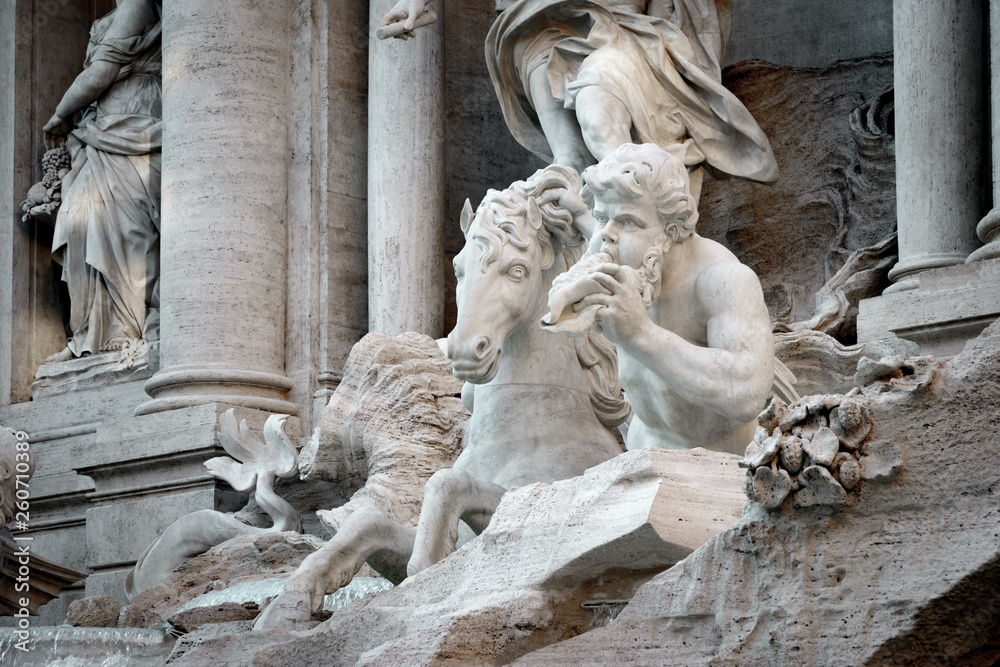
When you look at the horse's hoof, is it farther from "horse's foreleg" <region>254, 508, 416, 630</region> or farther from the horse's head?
the horse's head

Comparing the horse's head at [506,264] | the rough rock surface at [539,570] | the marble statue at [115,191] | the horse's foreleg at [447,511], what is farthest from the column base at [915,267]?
the marble statue at [115,191]

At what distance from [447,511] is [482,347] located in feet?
1.62

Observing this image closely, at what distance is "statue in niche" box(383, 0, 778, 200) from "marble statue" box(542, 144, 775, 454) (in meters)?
2.95

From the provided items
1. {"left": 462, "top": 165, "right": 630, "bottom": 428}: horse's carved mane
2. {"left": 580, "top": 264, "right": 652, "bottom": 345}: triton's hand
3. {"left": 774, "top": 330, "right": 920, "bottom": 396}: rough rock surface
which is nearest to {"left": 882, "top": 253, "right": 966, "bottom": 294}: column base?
{"left": 774, "top": 330, "right": 920, "bottom": 396}: rough rock surface

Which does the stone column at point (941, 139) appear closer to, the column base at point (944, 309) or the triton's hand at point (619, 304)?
the column base at point (944, 309)

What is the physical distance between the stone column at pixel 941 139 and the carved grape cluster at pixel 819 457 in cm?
405

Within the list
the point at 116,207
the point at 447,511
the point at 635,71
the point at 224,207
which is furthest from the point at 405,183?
the point at 447,511

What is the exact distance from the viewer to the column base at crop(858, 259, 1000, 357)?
6312 mm

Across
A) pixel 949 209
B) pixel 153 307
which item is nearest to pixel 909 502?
pixel 949 209

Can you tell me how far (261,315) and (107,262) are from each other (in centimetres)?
187

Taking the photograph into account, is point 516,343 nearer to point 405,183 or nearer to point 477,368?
point 477,368

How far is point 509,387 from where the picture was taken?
5.26m

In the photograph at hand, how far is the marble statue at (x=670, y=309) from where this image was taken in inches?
169

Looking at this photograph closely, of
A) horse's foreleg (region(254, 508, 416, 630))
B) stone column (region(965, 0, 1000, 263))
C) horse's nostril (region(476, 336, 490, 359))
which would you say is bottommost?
horse's foreleg (region(254, 508, 416, 630))
